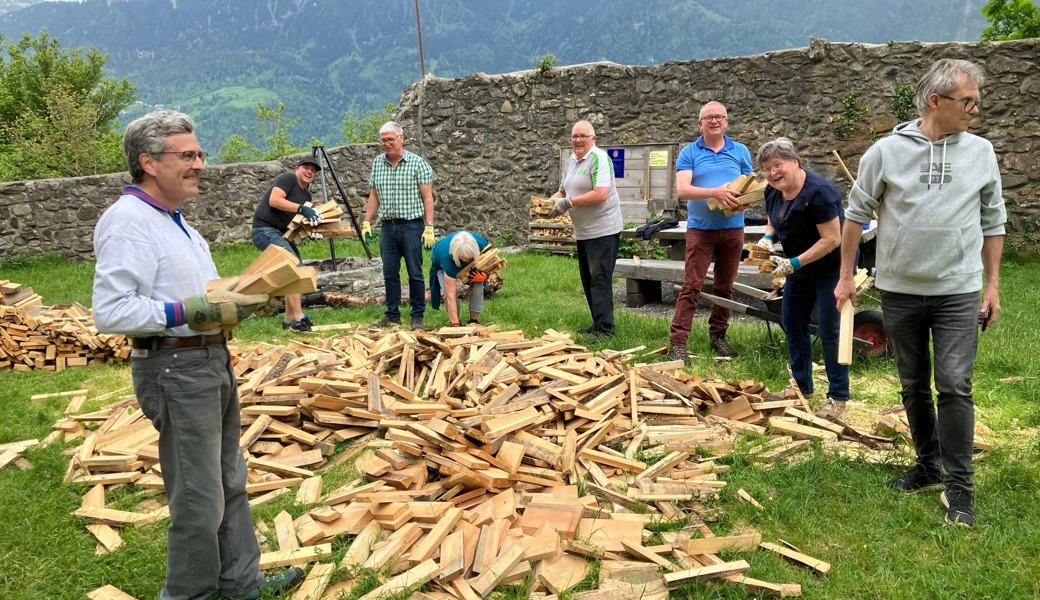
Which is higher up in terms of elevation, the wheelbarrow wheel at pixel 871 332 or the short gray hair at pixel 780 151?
the short gray hair at pixel 780 151

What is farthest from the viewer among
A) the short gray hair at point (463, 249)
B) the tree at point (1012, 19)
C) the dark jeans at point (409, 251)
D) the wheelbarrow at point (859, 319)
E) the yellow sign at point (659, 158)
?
the tree at point (1012, 19)

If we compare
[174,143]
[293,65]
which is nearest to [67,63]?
[174,143]

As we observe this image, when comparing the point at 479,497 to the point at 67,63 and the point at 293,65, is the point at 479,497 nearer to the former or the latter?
the point at 67,63

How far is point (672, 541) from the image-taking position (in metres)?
3.16

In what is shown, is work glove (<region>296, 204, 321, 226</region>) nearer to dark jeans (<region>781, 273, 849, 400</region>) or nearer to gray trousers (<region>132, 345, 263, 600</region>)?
dark jeans (<region>781, 273, 849, 400</region>)

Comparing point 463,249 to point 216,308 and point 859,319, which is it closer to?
point 859,319

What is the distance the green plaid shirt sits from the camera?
281 inches

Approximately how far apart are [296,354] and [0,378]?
3.09 meters

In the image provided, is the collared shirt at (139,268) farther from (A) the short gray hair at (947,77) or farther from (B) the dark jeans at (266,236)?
(B) the dark jeans at (266,236)

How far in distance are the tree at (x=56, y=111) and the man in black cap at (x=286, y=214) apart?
11441 millimetres

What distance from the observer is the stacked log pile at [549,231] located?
1262 cm

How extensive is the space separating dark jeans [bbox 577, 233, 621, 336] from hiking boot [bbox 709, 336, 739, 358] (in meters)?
0.97

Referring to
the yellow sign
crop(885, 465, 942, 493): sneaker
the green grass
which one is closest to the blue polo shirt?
the green grass

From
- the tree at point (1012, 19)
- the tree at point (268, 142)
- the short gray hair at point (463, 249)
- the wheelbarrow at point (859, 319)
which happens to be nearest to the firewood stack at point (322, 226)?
the short gray hair at point (463, 249)
